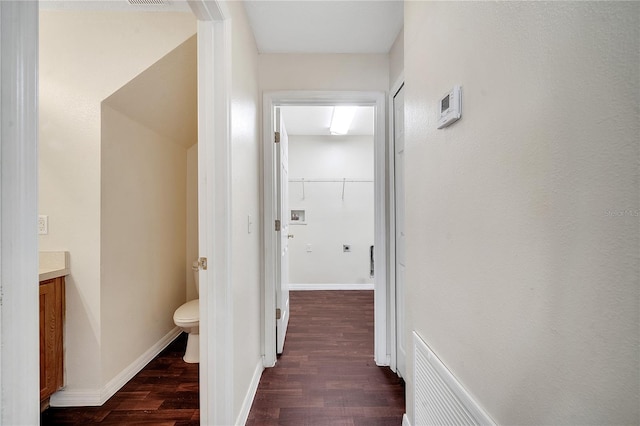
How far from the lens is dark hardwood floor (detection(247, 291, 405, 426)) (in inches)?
63.0

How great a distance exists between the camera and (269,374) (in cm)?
202

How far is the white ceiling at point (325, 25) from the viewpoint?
5.62ft

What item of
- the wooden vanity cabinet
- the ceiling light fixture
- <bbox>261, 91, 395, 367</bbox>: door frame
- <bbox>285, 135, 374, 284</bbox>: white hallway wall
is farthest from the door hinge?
<bbox>285, 135, 374, 284</bbox>: white hallway wall

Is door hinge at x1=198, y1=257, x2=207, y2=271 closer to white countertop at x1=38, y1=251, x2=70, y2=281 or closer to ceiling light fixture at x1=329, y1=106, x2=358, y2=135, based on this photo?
white countertop at x1=38, y1=251, x2=70, y2=281

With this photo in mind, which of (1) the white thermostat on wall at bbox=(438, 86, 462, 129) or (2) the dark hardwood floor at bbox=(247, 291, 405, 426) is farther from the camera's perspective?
(2) the dark hardwood floor at bbox=(247, 291, 405, 426)

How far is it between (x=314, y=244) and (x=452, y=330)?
3.48 m

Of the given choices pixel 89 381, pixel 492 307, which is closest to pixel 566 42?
pixel 492 307

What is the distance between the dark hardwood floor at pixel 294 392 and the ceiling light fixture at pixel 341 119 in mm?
2433

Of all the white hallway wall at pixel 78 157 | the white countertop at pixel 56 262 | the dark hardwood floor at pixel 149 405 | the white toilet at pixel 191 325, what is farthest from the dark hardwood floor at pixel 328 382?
the white countertop at pixel 56 262

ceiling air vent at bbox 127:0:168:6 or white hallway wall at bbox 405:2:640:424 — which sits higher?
ceiling air vent at bbox 127:0:168:6

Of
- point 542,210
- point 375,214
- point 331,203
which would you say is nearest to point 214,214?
point 542,210

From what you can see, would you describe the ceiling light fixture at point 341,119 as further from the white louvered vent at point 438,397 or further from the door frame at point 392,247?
the white louvered vent at point 438,397

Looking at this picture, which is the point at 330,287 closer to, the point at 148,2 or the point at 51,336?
the point at 51,336

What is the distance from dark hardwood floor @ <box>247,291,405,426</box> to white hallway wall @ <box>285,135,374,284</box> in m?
1.43
